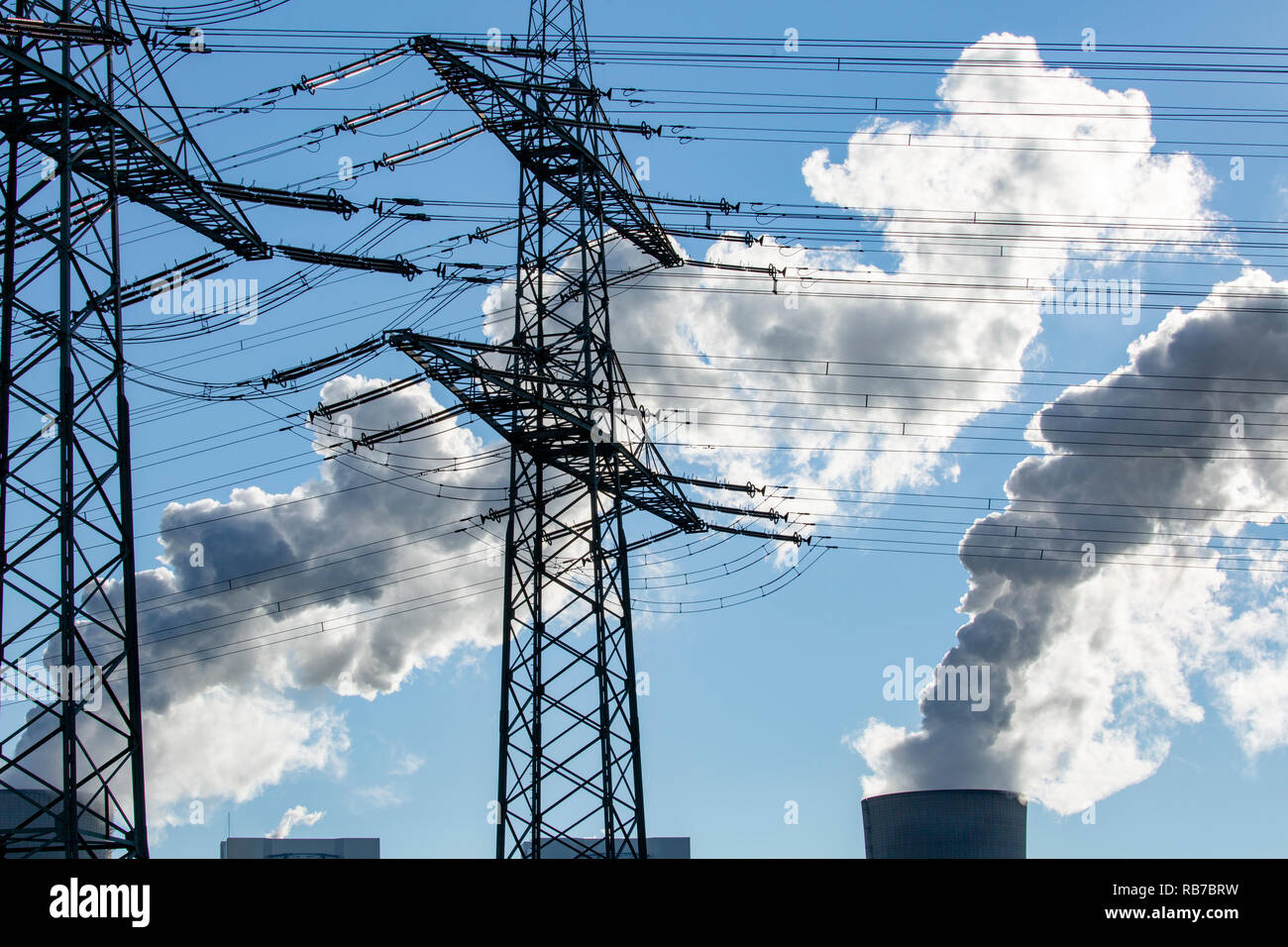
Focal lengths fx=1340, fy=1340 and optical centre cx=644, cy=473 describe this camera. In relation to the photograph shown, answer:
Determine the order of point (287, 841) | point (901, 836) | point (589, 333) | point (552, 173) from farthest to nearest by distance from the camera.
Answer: point (287, 841)
point (901, 836)
point (552, 173)
point (589, 333)

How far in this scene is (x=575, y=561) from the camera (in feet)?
121

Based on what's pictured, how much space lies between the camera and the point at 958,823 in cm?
11394

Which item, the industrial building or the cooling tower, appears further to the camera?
the industrial building

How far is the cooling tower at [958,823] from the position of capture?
371ft

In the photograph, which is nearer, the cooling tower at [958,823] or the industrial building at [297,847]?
the cooling tower at [958,823]

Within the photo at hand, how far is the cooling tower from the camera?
113m

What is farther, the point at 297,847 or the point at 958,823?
the point at 297,847

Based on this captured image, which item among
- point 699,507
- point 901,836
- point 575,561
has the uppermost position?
point 699,507
